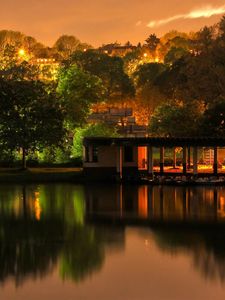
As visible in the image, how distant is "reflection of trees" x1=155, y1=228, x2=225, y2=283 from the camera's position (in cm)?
2475

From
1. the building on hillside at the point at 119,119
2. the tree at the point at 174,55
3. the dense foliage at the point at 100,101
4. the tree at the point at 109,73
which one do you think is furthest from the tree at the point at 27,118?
the tree at the point at 174,55

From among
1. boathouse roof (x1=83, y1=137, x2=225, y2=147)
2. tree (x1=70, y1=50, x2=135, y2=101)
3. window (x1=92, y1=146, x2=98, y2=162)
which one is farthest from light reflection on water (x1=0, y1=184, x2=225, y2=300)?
tree (x1=70, y1=50, x2=135, y2=101)

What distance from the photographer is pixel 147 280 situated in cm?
2333

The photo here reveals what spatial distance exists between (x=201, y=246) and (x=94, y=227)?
7049 millimetres

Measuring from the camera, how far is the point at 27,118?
67.1 m

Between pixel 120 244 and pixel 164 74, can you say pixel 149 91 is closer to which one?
pixel 164 74

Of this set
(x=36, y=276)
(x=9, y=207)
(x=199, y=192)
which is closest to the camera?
(x=36, y=276)

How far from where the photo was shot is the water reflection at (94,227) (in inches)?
1007

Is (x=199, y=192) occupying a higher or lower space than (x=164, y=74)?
lower

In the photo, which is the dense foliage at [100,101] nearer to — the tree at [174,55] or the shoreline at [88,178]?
the shoreline at [88,178]

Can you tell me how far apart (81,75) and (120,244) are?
187 ft

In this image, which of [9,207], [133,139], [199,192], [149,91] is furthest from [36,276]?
[149,91]

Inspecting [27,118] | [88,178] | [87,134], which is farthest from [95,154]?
[87,134]

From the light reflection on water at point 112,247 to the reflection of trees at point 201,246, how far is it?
38mm
